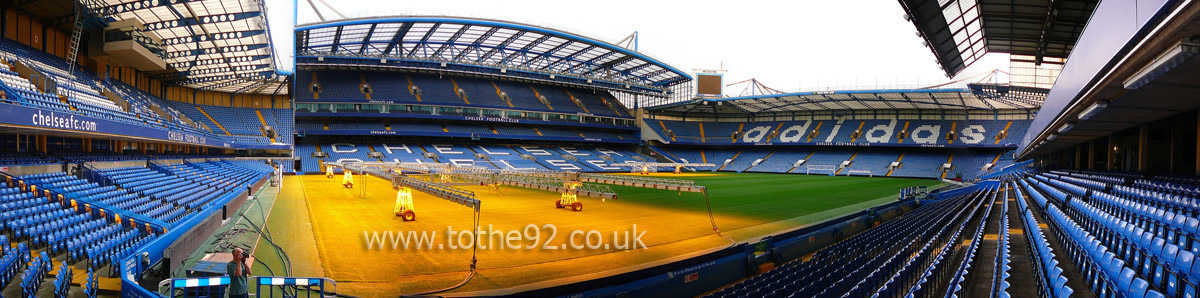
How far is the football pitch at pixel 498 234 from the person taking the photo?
40.6 ft

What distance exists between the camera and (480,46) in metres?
60.1

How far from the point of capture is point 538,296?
30.2 ft

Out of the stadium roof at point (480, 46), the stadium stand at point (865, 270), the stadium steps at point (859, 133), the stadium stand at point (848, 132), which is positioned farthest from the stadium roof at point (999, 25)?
the stadium steps at point (859, 133)

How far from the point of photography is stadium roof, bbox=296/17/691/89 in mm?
51469

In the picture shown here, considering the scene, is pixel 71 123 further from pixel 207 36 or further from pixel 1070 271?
pixel 1070 271

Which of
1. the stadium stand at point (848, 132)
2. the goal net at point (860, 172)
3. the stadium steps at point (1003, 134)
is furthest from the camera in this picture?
the goal net at point (860, 172)

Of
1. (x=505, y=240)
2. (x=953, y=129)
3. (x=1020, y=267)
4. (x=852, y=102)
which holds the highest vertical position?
(x=852, y=102)

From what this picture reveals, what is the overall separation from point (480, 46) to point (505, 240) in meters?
46.6

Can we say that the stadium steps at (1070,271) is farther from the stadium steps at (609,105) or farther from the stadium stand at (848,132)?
the stadium steps at (609,105)

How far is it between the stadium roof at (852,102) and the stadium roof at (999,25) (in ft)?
108

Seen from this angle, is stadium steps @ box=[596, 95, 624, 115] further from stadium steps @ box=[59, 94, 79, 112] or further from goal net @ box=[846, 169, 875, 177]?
stadium steps @ box=[59, 94, 79, 112]

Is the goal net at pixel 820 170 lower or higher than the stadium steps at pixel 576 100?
lower

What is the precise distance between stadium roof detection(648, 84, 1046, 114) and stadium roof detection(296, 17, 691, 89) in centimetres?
853

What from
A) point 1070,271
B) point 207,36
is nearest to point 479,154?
point 207,36
